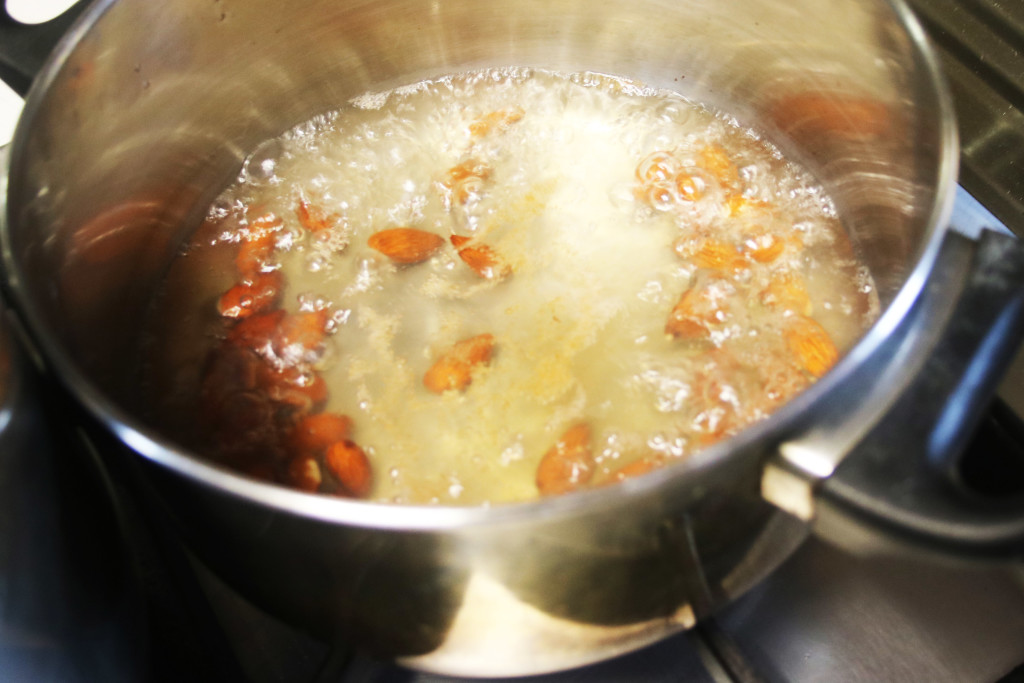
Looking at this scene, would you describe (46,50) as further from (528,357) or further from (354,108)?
(528,357)

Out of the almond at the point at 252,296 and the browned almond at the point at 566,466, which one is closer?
the browned almond at the point at 566,466

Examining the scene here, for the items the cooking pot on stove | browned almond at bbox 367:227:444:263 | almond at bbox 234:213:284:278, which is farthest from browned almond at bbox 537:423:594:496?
almond at bbox 234:213:284:278

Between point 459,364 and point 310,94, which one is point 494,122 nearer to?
point 310,94

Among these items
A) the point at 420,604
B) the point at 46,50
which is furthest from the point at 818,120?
the point at 46,50

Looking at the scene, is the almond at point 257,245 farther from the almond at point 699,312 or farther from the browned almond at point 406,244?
the almond at point 699,312

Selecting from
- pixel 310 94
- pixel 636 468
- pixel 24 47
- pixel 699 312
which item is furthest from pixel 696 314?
pixel 24 47

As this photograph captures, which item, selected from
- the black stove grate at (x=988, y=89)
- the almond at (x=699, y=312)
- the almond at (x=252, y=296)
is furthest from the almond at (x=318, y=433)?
the black stove grate at (x=988, y=89)
